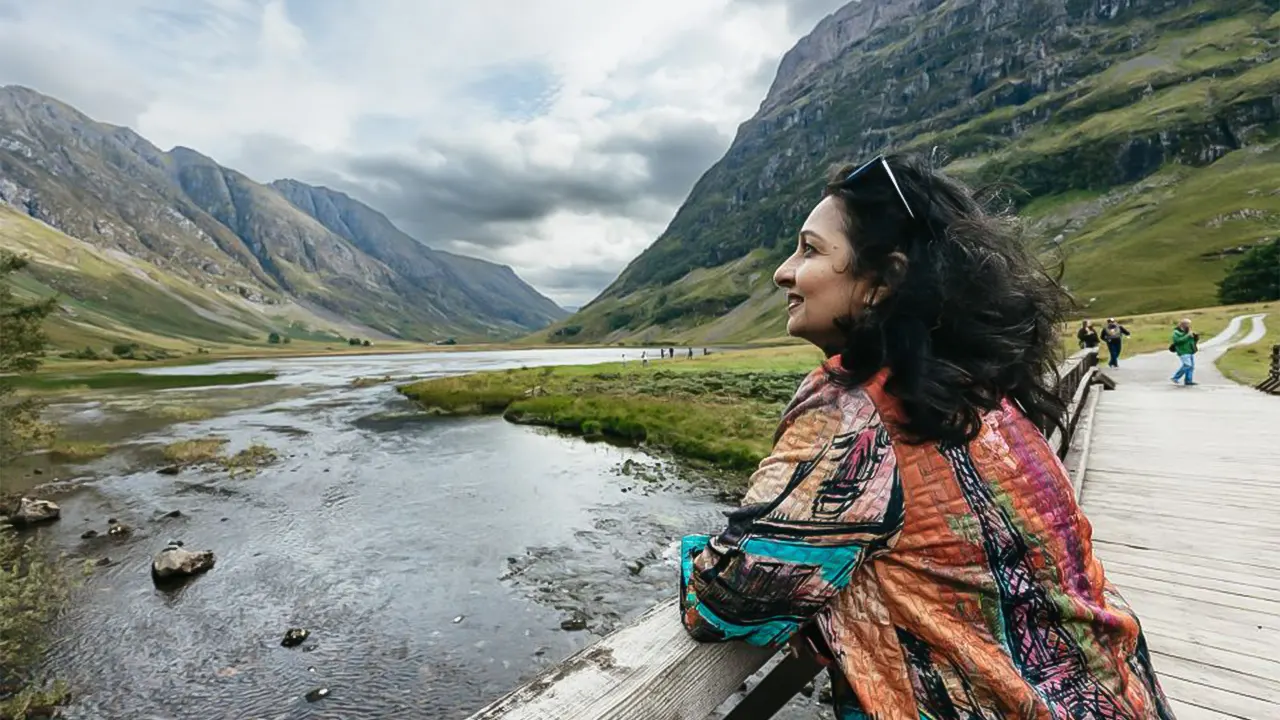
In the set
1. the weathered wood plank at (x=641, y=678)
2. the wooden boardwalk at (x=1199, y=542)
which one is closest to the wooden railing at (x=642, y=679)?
the weathered wood plank at (x=641, y=678)

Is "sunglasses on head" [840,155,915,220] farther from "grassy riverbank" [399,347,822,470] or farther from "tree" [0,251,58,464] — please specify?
"tree" [0,251,58,464]

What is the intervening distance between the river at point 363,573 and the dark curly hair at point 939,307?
10.1m

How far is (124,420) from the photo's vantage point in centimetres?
4019

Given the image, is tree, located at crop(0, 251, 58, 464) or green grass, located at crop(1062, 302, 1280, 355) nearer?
tree, located at crop(0, 251, 58, 464)

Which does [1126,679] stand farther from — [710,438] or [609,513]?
[710,438]

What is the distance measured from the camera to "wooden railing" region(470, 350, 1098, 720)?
167 centimetres

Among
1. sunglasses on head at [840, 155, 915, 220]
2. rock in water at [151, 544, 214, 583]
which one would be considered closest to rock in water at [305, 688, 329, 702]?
rock in water at [151, 544, 214, 583]

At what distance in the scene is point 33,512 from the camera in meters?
18.0

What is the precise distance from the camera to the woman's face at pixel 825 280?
1950 mm

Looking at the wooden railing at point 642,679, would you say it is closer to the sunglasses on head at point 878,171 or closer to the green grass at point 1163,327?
the sunglasses on head at point 878,171

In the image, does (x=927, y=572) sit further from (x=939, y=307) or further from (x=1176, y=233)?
(x=1176, y=233)

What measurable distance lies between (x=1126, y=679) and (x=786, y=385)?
38.4 metres

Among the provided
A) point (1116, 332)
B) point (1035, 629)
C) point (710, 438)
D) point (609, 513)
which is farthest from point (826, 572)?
point (1116, 332)

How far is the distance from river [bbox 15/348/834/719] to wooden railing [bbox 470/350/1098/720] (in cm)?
916
